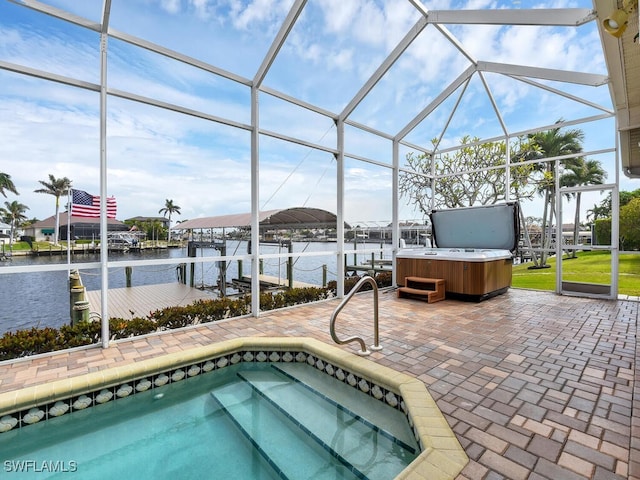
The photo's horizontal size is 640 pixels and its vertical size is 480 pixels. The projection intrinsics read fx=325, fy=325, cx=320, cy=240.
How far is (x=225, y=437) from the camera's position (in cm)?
266

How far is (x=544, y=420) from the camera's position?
2305 millimetres

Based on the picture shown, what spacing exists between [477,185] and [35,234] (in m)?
11.6

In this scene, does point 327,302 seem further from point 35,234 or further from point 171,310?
point 35,234

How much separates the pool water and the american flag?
226cm

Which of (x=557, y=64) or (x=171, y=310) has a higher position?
(x=557, y=64)

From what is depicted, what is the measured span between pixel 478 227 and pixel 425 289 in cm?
208

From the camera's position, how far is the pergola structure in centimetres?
363

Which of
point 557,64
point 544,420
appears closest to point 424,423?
point 544,420

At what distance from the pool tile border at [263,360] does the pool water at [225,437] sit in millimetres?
100

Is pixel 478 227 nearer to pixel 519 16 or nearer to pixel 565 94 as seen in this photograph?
pixel 565 94

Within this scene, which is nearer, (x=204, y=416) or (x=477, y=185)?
(x=204, y=416)

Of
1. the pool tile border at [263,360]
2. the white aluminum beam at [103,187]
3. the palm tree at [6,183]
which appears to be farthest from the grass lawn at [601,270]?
the palm tree at [6,183]

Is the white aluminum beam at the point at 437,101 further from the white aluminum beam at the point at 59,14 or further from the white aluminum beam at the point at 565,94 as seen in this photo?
the white aluminum beam at the point at 59,14

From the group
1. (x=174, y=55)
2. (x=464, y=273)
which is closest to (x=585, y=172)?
(x=464, y=273)
